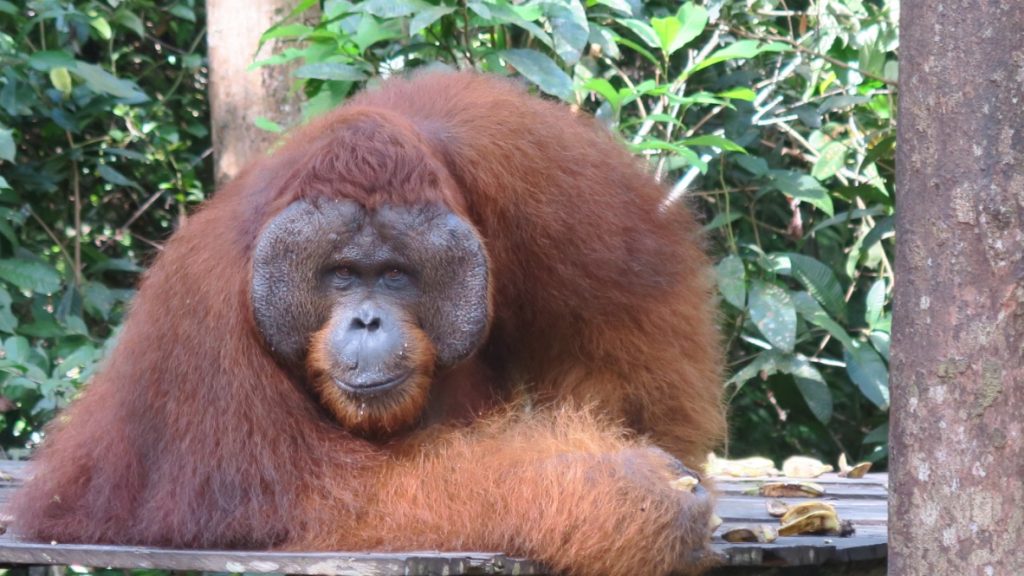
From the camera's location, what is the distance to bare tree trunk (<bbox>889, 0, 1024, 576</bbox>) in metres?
1.83

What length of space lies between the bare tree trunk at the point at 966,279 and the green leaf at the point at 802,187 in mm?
2489

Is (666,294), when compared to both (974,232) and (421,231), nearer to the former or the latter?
(421,231)

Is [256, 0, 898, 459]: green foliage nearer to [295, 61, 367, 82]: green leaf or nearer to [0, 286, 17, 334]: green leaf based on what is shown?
[295, 61, 367, 82]: green leaf

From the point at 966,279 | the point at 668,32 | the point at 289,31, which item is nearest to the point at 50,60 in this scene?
the point at 289,31

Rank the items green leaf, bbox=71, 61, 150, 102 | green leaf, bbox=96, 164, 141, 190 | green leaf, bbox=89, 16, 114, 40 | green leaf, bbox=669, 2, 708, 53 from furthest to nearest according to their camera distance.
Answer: green leaf, bbox=96, 164, 141, 190 → green leaf, bbox=89, 16, 114, 40 → green leaf, bbox=71, 61, 150, 102 → green leaf, bbox=669, 2, 708, 53

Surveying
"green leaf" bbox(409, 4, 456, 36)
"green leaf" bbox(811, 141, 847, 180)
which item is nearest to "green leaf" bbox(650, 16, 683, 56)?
"green leaf" bbox(409, 4, 456, 36)

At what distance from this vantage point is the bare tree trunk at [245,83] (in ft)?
14.3

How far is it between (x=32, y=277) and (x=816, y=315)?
99.4 inches

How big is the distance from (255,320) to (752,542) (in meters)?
1.03

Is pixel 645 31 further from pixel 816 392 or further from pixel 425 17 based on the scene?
pixel 816 392

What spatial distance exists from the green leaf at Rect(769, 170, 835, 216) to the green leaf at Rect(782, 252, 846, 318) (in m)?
0.19

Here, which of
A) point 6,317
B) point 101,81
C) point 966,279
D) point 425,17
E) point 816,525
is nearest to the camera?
point 966,279

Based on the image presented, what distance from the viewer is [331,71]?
12.2ft

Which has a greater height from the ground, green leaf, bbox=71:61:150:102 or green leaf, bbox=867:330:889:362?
green leaf, bbox=71:61:150:102
